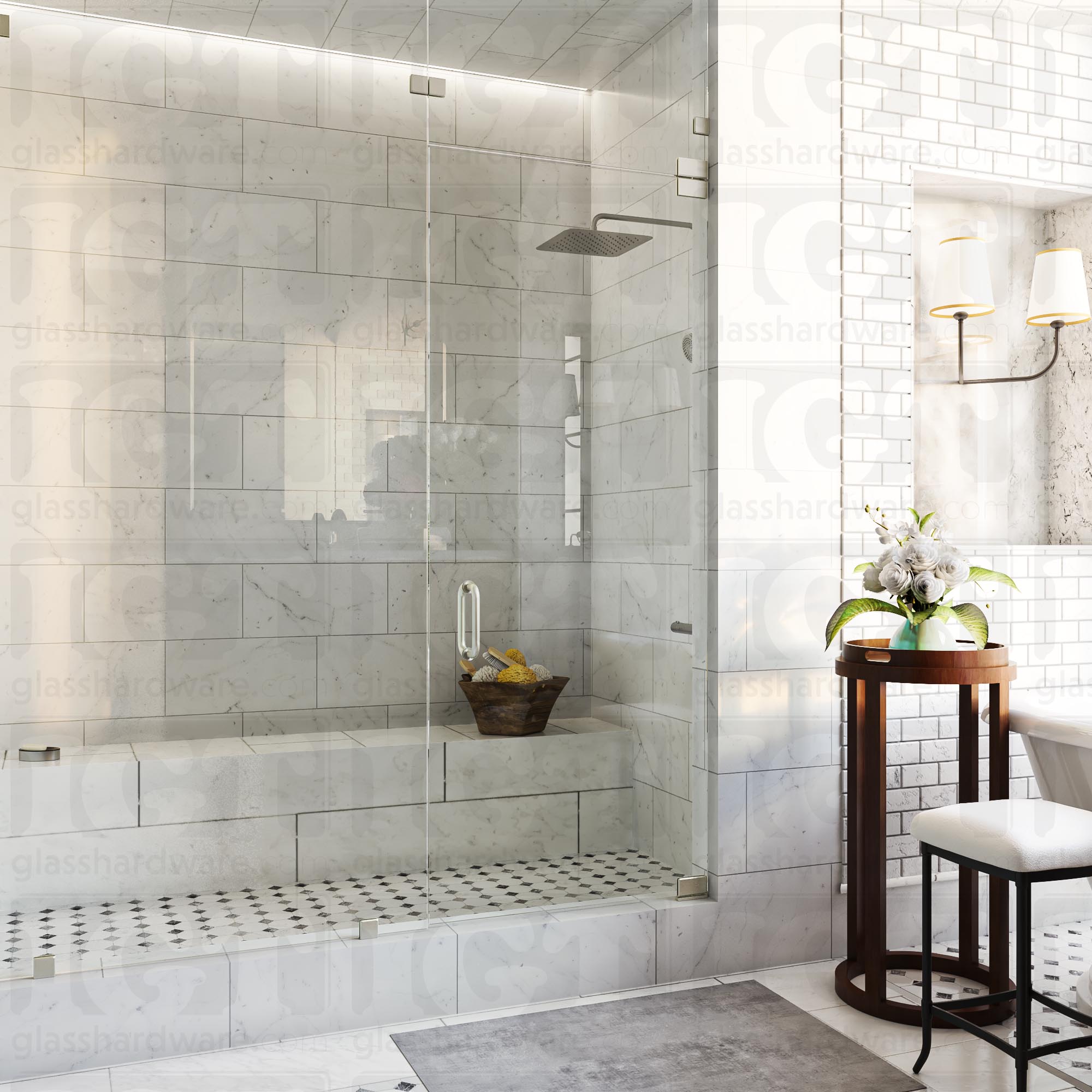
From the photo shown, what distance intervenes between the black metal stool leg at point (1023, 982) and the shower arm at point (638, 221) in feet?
6.66

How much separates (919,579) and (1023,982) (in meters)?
1.02

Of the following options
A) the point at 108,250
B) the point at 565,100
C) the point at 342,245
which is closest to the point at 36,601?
the point at 108,250

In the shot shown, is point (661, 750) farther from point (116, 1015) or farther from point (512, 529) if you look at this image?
point (116, 1015)

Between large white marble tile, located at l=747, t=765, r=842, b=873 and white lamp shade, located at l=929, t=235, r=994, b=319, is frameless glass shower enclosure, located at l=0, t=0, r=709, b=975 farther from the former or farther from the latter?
white lamp shade, located at l=929, t=235, r=994, b=319

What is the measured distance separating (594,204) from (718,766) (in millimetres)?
1707

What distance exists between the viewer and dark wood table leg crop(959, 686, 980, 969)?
2.97m

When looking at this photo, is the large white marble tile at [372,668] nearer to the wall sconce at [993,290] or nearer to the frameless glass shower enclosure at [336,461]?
the frameless glass shower enclosure at [336,461]

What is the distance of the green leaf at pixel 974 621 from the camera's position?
2.95 m

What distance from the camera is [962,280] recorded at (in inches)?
152

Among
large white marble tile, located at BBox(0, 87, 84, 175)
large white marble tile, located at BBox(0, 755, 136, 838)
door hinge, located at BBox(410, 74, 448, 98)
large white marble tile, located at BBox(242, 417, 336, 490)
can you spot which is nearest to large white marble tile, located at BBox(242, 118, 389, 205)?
door hinge, located at BBox(410, 74, 448, 98)

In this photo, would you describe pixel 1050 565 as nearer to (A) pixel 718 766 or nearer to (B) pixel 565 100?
(A) pixel 718 766

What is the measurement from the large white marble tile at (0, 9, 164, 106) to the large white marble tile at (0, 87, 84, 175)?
0.09 ft

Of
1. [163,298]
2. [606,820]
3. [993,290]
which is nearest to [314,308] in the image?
[163,298]

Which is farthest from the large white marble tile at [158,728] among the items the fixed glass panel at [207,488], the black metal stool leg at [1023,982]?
the black metal stool leg at [1023,982]
